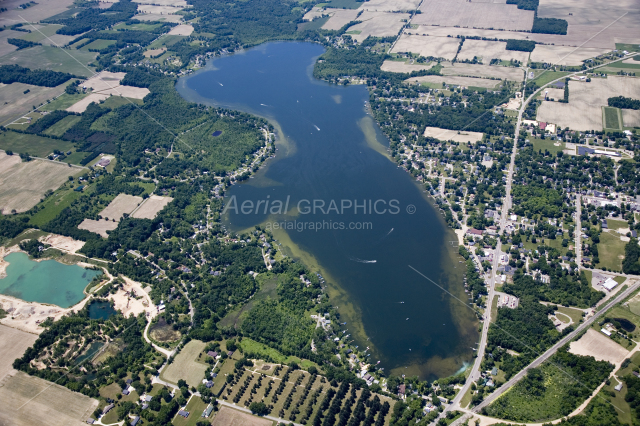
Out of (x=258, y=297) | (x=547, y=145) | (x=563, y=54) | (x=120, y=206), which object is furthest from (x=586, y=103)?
(x=120, y=206)

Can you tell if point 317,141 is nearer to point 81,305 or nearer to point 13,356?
point 81,305

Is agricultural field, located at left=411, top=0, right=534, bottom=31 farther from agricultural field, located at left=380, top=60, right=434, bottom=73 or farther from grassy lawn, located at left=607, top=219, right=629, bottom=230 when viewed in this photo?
grassy lawn, located at left=607, top=219, right=629, bottom=230

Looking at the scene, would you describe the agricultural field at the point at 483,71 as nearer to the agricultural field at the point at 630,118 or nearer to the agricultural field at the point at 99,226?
the agricultural field at the point at 630,118

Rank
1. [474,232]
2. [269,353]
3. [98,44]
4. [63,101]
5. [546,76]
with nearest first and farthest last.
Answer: [269,353] < [474,232] < [546,76] < [63,101] < [98,44]

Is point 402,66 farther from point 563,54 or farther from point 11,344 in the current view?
point 11,344

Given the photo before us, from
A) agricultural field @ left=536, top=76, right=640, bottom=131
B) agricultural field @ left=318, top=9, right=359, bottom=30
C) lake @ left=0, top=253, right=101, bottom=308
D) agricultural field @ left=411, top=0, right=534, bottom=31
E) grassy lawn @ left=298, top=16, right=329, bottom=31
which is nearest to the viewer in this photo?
lake @ left=0, top=253, right=101, bottom=308

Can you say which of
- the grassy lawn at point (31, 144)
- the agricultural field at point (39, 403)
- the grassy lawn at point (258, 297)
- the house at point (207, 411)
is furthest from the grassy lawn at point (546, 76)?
the agricultural field at point (39, 403)

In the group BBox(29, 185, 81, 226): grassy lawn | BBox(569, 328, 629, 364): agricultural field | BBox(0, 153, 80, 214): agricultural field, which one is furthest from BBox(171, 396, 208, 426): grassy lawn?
BBox(0, 153, 80, 214): agricultural field
